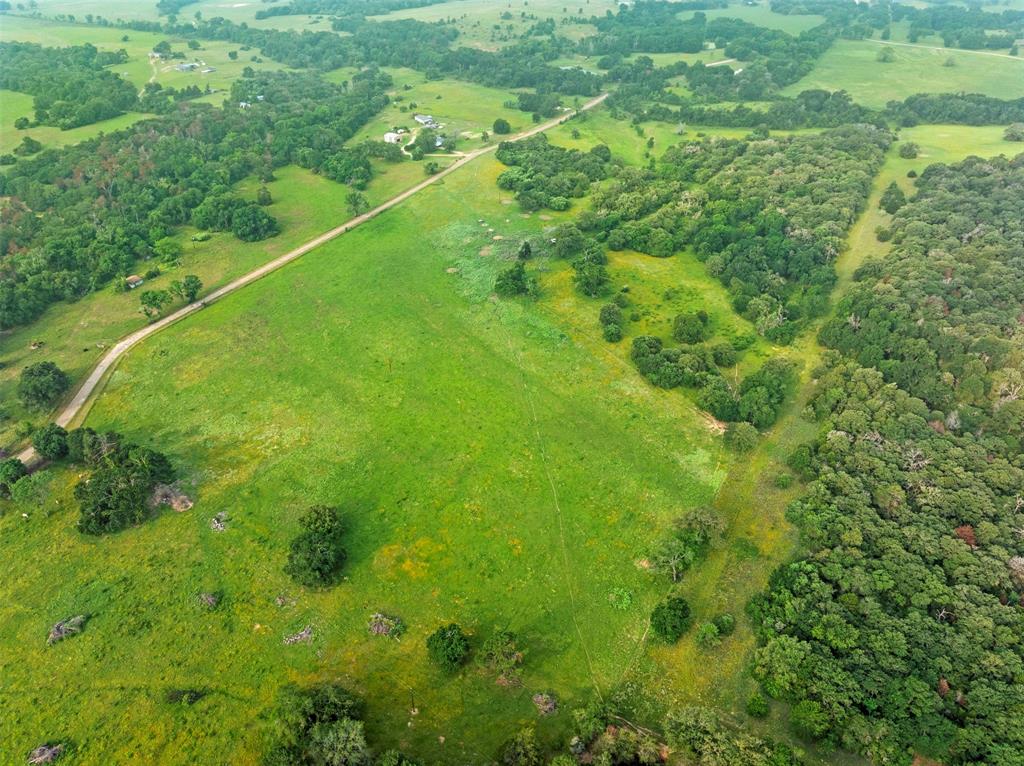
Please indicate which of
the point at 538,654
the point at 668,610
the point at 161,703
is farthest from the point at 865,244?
the point at 161,703

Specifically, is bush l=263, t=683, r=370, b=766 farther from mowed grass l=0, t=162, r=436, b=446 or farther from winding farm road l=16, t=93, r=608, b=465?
mowed grass l=0, t=162, r=436, b=446

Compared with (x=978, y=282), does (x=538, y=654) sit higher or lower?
lower

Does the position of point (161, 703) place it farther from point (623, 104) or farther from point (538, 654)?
point (623, 104)

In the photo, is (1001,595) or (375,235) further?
(375,235)

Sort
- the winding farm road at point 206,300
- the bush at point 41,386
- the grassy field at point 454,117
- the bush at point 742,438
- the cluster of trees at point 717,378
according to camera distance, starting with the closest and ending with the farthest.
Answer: the bush at point 742,438
the cluster of trees at point 717,378
the bush at point 41,386
the winding farm road at point 206,300
the grassy field at point 454,117

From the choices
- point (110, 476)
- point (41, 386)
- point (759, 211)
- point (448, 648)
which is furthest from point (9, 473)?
point (759, 211)

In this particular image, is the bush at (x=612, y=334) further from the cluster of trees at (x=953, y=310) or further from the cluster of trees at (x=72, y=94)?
the cluster of trees at (x=72, y=94)

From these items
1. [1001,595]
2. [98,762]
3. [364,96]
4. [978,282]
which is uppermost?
[364,96]

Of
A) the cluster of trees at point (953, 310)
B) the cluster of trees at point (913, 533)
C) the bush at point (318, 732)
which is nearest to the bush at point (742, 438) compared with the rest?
the cluster of trees at point (913, 533)
